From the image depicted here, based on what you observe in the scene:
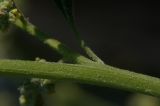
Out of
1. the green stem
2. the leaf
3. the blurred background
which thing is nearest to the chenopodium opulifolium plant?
the green stem

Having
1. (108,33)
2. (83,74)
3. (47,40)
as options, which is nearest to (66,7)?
(47,40)

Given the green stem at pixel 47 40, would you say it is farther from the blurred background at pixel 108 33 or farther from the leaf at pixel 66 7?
the blurred background at pixel 108 33

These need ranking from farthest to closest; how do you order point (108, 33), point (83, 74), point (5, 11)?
point (108, 33)
point (5, 11)
point (83, 74)

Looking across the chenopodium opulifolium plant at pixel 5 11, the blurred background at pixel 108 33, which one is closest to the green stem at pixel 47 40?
the chenopodium opulifolium plant at pixel 5 11

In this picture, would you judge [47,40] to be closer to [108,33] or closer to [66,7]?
[66,7]

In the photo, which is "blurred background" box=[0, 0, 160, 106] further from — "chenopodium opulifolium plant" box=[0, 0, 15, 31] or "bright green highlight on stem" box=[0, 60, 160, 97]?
"bright green highlight on stem" box=[0, 60, 160, 97]

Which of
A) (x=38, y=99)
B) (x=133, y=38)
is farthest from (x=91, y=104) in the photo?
(x=38, y=99)
